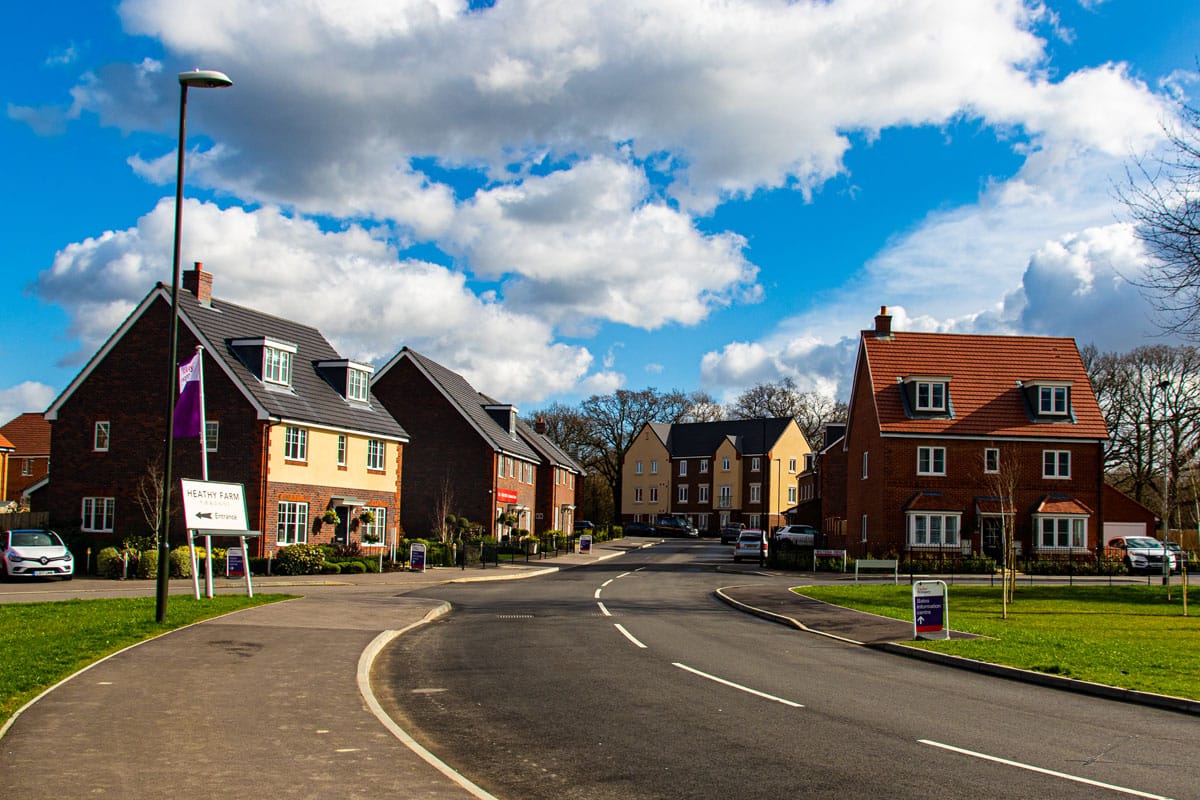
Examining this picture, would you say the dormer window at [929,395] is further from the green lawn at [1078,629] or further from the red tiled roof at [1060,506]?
the green lawn at [1078,629]

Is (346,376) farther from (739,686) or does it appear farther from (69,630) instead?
(739,686)

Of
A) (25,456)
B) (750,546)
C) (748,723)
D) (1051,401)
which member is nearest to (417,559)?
(750,546)

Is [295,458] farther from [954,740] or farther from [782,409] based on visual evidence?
[782,409]

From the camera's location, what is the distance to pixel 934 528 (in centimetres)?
4888

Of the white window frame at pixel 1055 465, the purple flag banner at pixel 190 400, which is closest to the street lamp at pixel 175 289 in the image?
the purple flag banner at pixel 190 400

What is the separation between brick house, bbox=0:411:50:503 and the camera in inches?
2862

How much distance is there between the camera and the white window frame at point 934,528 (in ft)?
160

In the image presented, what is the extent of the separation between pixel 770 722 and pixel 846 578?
30676mm

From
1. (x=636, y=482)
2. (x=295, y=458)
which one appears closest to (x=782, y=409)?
(x=636, y=482)

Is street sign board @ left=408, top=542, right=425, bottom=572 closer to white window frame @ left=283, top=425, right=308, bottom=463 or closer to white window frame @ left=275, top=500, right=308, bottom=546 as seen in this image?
white window frame @ left=275, top=500, right=308, bottom=546

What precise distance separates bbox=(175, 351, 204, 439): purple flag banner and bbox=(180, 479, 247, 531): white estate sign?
87.7 inches

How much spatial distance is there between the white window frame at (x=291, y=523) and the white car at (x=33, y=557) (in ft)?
25.3

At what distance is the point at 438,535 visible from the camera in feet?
165

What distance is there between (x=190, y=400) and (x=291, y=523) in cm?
1671
